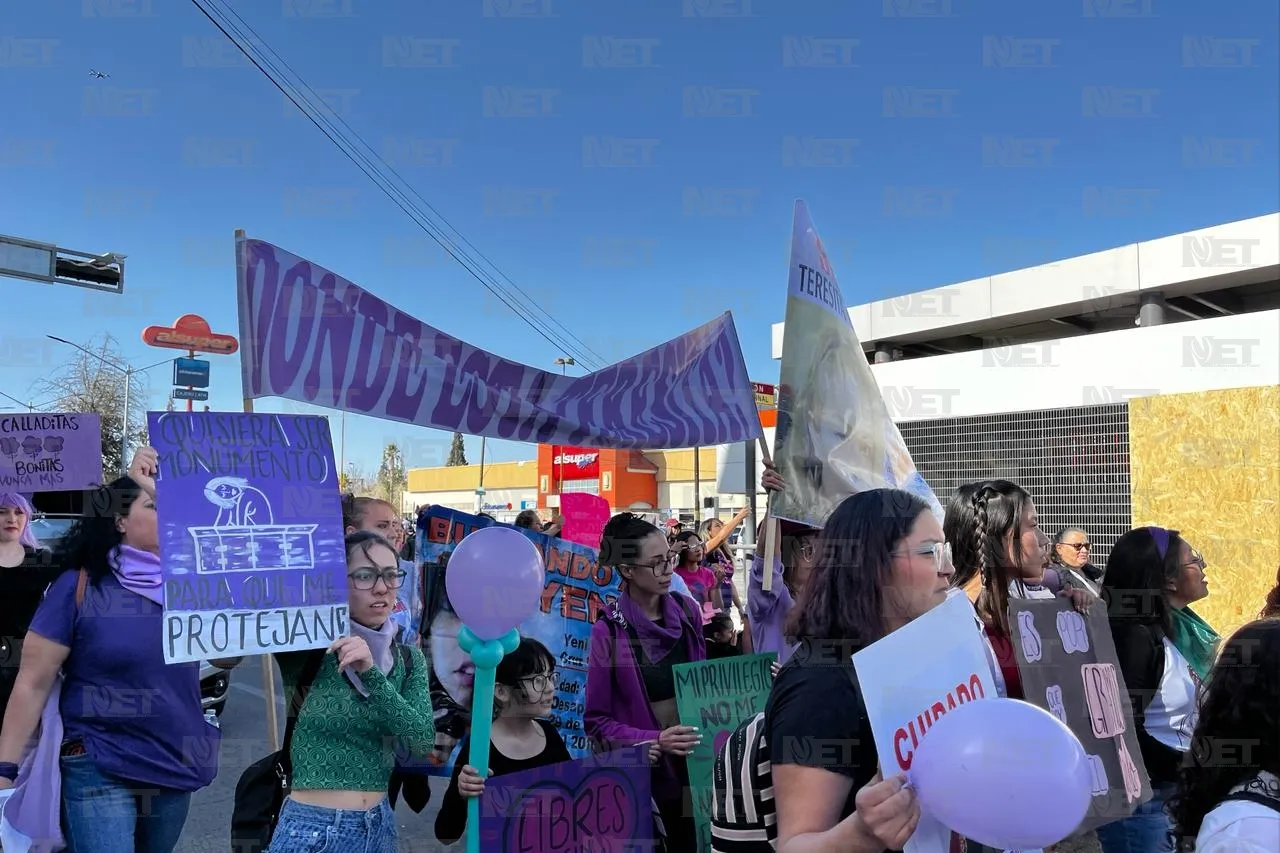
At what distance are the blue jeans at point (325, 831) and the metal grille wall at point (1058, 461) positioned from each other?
10.9 meters

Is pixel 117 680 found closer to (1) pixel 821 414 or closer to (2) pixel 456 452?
(1) pixel 821 414

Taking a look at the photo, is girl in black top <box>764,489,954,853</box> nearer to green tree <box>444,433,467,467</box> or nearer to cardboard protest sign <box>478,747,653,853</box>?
cardboard protest sign <box>478,747,653,853</box>

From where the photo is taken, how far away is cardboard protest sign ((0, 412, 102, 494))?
185 inches

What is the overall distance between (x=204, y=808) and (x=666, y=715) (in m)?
3.71

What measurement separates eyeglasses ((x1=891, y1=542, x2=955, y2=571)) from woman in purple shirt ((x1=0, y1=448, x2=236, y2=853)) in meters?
2.39

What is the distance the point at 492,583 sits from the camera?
293 centimetres

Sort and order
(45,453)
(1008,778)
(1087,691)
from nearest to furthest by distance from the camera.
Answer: (1008,778), (1087,691), (45,453)

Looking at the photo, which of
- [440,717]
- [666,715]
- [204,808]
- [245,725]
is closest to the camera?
[666,715]

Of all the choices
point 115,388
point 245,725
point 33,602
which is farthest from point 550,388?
point 115,388

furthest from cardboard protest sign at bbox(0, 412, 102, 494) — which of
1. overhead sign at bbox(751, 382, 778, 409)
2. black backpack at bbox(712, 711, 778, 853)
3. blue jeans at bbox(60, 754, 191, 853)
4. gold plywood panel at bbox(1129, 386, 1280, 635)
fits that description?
overhead sign at bbox(751, 382, 778, 409)

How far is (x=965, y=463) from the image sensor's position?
14586 mm

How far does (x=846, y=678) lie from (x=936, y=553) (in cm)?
43

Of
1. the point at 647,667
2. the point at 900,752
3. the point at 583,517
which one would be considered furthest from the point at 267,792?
the point at 583,517

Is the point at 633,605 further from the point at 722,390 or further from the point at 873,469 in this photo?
the point at 722,390
